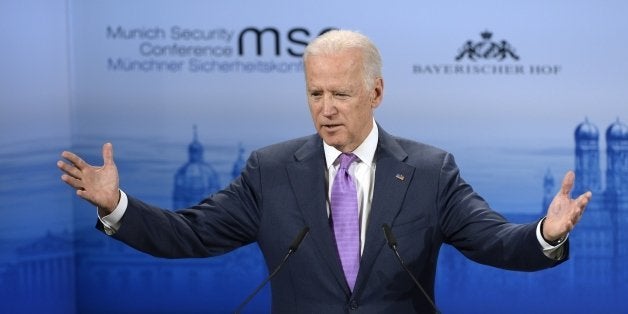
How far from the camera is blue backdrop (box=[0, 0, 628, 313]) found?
521 centimetres

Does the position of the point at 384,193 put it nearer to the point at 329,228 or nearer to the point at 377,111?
the point at 329,228

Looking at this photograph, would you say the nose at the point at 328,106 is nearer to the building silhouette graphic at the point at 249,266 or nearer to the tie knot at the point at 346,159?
the tie knot at the point at 346,159

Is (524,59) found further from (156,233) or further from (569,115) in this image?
(156,233)

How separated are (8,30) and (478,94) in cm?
239

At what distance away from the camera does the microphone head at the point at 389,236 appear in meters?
2.48

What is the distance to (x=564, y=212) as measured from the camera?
91.6 inches

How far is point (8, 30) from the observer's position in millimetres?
4836

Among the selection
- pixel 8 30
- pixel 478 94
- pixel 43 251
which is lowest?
pixel 43 251

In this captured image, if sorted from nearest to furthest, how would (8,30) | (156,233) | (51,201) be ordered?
(156,233) < (8,30) < (51,201)

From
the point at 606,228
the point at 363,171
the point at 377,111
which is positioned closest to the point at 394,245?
the point at 363,171

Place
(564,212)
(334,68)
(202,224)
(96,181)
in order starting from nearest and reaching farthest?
(564,212) → (96,181) → (334,68) → (202,224)

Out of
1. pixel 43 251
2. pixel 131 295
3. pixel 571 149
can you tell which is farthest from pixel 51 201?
pixel 571 149

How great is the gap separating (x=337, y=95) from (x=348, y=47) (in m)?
0.13

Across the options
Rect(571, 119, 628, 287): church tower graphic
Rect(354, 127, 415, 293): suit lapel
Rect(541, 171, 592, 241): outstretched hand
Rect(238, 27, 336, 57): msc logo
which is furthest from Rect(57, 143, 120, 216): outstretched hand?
Rect(571, 119, 628, 287): church tower graphic
